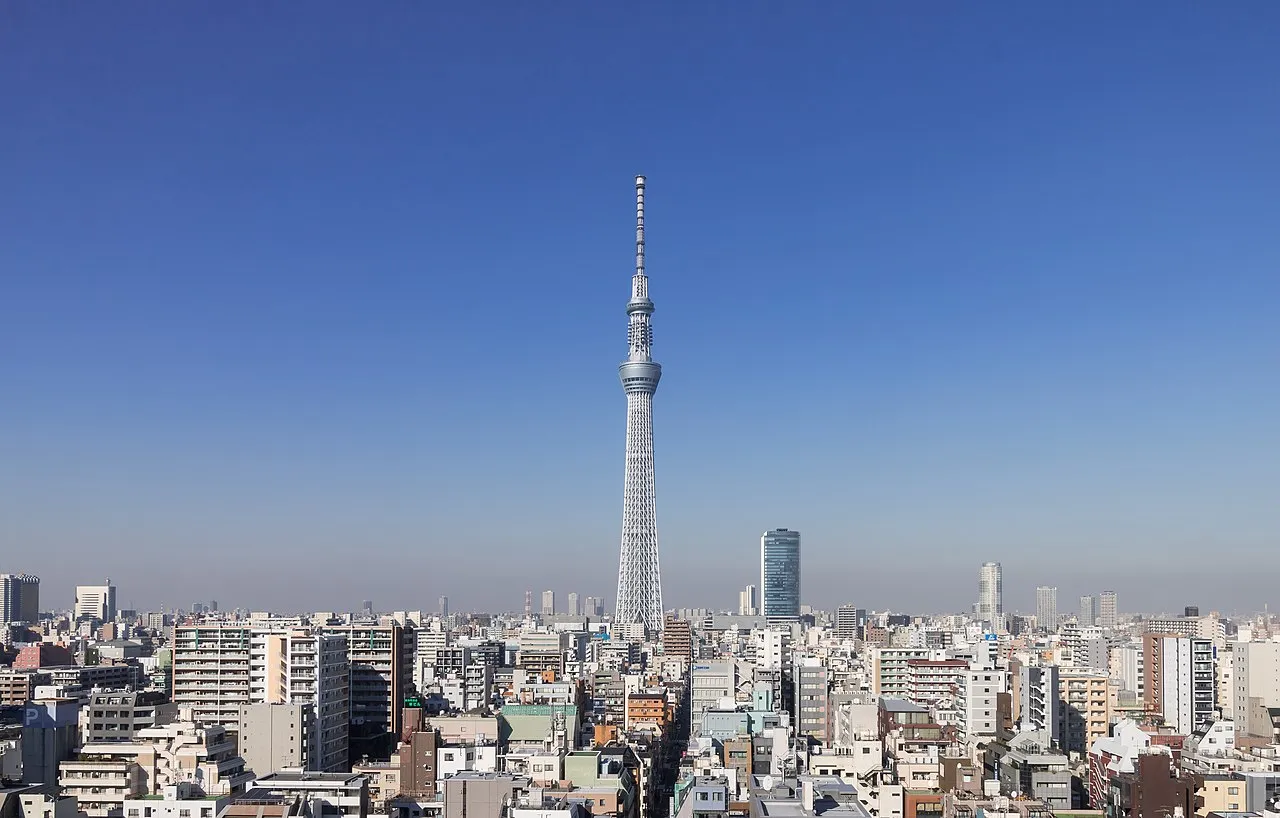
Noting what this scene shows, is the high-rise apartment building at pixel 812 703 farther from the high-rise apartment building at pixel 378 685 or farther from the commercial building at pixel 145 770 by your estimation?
the commercial building at pixel 145 770

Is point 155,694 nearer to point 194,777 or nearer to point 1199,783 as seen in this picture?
point 194,777

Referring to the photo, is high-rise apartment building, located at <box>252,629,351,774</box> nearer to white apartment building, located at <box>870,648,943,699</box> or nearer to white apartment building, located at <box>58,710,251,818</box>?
white apartment building, located at <box>58,710,251,818</box>

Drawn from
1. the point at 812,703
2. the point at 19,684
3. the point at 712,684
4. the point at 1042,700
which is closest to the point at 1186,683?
the point at 1042,700

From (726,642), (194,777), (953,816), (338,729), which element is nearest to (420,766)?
(194,777)

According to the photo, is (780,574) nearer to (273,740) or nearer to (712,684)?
(712,684)

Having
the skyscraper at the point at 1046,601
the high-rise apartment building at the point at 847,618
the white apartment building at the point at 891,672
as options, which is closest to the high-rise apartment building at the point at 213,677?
the white apartment building at the point at 891,672
